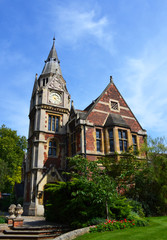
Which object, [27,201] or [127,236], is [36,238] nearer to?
[127,236]

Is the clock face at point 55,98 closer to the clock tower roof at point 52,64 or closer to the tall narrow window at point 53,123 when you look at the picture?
the tall narrow window at point 53,123

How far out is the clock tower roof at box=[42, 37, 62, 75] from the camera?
3142 centimetres

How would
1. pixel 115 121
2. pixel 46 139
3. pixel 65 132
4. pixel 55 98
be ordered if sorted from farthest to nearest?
pixel 55 98 < pixel 65 132 < pixel 46 139 < pixel 115 121

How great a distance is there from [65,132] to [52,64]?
513 inches

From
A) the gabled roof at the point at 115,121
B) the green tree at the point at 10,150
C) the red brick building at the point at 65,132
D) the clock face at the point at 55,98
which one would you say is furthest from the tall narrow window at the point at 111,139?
the green tree at the point at 10,150

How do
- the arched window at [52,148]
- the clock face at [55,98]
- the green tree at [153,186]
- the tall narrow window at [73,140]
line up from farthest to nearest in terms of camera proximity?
the clock face at [55,98] → the arched window at [52,148] → the tall narrow window at [73,140] → the green tree at [153,186]

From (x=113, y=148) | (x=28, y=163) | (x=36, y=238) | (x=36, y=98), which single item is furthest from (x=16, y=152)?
(x=36, y=238)

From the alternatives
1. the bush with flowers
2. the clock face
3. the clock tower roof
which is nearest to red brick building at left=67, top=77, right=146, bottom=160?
the clock face

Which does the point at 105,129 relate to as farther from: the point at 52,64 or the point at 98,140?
the point at 52,64

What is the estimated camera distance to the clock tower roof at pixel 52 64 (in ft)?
103

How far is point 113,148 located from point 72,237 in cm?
1337

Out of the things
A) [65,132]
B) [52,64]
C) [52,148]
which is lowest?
[52,148]

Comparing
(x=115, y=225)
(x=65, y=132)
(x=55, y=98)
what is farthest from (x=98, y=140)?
(x=115, y=225)

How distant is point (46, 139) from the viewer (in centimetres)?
2466
